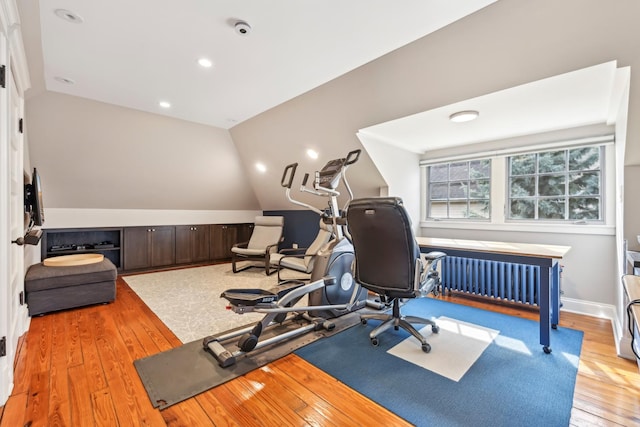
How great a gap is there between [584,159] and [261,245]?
4857 millimetres

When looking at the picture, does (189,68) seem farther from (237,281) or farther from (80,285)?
(237,281)

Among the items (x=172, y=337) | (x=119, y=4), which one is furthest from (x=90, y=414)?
(x=119, y=4)

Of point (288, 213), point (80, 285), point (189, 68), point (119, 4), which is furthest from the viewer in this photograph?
point (288, 213)

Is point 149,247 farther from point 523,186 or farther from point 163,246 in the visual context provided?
point 523,186

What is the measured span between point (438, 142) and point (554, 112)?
1.34 metres

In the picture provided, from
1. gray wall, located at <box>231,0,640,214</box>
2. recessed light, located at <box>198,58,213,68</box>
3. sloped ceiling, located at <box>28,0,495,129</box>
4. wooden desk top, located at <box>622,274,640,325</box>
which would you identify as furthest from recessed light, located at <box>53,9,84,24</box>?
wooden desk top, located at <box>622,274,640,325</box>

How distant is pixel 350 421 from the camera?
1.53m

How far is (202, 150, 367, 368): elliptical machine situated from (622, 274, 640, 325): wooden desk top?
190 centimetres

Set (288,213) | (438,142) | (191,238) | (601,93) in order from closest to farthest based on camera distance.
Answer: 1. (601,93)
2. (438,142)
3. (191,238)
4. (288,213)

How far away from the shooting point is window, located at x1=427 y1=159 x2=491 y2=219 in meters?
3.98

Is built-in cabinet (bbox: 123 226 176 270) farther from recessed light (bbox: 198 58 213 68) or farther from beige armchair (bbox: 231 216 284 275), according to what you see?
recessed light (bbox: 198 58 213 68)

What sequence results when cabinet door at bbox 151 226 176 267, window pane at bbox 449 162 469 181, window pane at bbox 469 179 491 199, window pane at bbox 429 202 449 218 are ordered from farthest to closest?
cabinet door at bbox 151 226 176 267
window pane at bbox 429 202 449 218
window pane at bbox 449 162 469 181
window pane at bbox 469 179 491 199

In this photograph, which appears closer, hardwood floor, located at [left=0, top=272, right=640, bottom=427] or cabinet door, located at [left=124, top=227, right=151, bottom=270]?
hardwood floor, located at [left=0, top=272, right=640, bottom=427]

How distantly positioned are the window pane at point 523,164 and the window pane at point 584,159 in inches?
13.9
